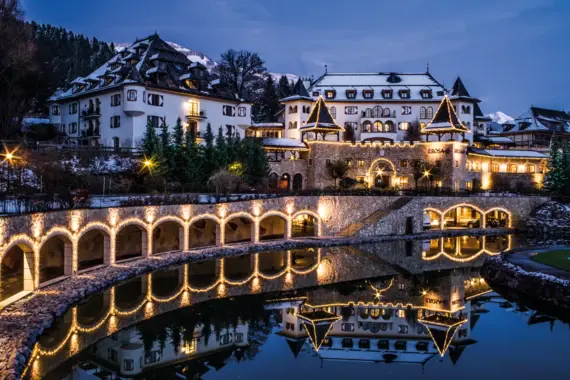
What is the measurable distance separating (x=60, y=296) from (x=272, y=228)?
977 inches

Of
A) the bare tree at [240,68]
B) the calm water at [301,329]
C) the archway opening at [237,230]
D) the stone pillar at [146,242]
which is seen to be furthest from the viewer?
the bare tree at [240,68]

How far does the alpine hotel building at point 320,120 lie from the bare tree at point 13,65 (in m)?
4.95

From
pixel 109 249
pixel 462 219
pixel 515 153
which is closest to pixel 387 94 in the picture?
pixel 515 153

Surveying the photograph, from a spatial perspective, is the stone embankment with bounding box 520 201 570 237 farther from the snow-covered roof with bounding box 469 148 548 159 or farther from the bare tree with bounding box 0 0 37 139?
the bare tree with bounding box 0 0 37 139

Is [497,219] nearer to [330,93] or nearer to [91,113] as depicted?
[330,93]

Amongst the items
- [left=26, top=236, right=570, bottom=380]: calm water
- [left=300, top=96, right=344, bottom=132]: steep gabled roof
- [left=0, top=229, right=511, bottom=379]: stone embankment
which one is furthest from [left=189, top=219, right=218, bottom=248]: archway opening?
[left=300, top=96, right=344, bottom=132]: steep gabled roof

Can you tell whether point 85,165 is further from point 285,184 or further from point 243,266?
point 285,184

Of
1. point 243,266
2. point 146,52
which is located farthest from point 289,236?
point 146,52

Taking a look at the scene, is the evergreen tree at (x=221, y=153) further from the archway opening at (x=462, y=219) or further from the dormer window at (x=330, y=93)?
the dormer window at (x=330, y=93)

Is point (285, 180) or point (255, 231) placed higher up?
point (285, 180)

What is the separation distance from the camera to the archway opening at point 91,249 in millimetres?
31320

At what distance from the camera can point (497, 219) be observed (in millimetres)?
55344

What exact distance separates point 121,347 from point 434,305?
1443 cm

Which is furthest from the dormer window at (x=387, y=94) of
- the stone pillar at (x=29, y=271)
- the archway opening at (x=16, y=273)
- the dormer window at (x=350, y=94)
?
the stone pillar at (x=29, y=271)
